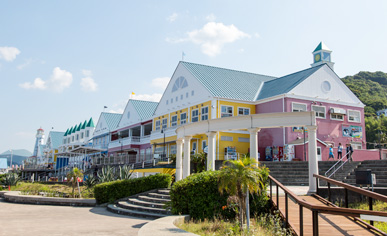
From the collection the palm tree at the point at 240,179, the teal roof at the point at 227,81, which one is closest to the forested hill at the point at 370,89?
the teal roof at the point at 227,81

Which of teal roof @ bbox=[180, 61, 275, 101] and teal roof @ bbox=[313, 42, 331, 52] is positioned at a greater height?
teal roof @ bbox=[313, 42, 331, 52]

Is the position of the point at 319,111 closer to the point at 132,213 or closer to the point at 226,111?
the point at 226,111

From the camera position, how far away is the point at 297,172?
20438mm

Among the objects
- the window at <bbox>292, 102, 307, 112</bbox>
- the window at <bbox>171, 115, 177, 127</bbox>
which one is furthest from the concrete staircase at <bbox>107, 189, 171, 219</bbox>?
the window at <bbox>171, 115, 177, 127</bbox>

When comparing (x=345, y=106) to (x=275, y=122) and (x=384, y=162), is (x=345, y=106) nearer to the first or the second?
(x=384, y=162)

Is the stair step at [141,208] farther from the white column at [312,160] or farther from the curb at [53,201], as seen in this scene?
the white column at [312,160]

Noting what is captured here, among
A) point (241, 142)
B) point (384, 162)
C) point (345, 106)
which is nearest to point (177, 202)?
point (384, 162)

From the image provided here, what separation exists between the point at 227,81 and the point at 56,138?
Result: 232ft

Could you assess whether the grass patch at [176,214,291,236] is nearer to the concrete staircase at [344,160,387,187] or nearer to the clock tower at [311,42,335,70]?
the concrete staircase at [344,160,387,187]

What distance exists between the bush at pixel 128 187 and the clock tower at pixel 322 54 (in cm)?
3059

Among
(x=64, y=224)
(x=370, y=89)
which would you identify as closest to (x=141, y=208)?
(x=64, y=224)

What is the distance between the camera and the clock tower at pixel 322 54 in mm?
42000

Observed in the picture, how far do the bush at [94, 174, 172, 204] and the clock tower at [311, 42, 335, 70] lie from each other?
3059 centimetres

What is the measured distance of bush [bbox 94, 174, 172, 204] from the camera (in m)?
17.8
